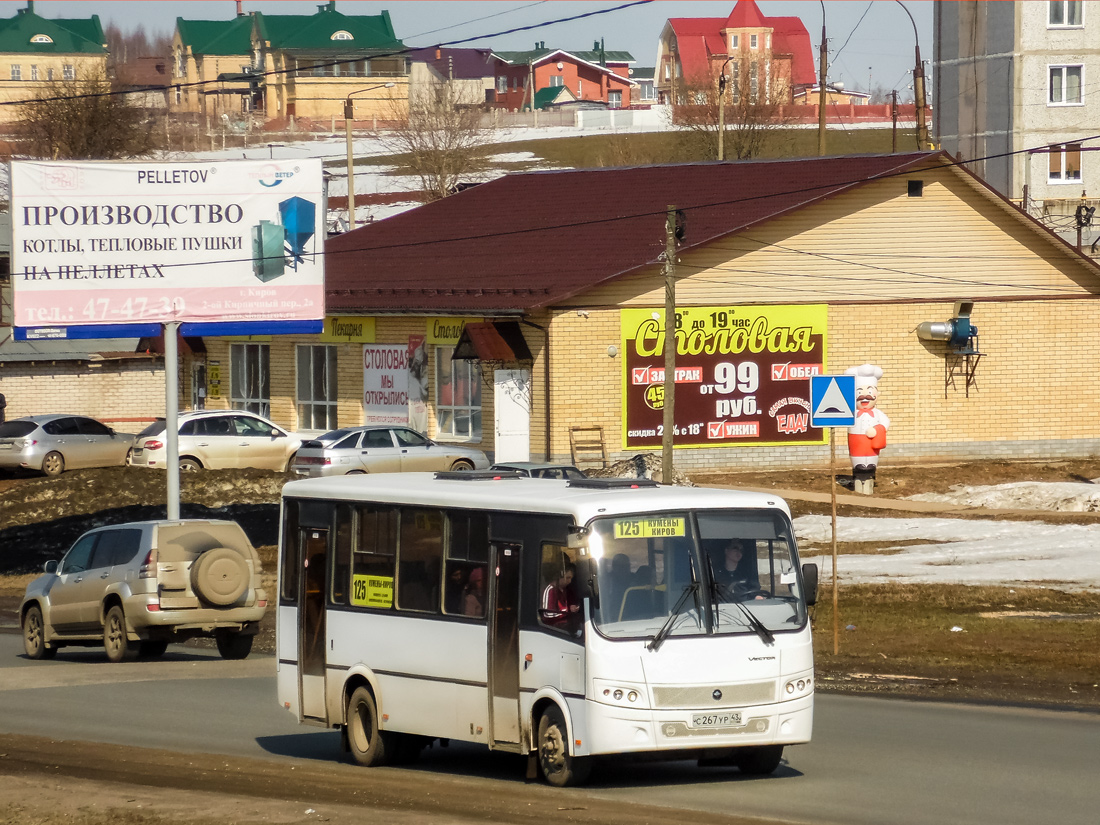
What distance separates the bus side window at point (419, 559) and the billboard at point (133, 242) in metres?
16.9

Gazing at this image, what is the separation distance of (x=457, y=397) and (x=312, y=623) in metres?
26.0

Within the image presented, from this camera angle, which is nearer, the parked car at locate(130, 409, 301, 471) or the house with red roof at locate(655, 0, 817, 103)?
the parked car at locate(130, 409, 301, 471)

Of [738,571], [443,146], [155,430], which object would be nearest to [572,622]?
[738,571]

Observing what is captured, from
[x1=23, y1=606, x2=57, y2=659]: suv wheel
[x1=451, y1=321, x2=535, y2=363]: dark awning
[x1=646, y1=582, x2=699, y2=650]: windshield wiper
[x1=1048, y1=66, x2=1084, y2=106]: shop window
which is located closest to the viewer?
[x1=646, y1=582, x2=699, y2=650]: windshield wiper

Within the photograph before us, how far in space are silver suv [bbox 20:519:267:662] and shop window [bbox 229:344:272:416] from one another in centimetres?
2385

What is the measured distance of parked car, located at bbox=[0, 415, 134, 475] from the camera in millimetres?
39781

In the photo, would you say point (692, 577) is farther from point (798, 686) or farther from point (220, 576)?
point (220, 576)

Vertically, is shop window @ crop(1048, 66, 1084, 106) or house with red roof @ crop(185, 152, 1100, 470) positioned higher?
shop window @ crop(1048, 66, 1084, 106)

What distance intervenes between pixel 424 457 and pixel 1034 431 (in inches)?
Answer: 610

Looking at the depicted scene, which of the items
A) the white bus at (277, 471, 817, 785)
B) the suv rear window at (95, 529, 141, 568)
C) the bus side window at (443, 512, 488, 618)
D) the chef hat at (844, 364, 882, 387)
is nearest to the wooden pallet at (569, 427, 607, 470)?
the chef hat at (844, 364, 882, 387)

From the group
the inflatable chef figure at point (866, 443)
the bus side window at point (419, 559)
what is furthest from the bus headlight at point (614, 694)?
the inflatable chef figure at point (866, 443)

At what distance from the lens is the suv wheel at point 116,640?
20.2m

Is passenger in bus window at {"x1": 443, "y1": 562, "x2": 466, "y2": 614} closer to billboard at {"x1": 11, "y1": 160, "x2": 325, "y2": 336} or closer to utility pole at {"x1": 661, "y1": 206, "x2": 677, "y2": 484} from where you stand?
billboard at {"x1": 11, "y1": 160, "x2": 325, "y2": 336}

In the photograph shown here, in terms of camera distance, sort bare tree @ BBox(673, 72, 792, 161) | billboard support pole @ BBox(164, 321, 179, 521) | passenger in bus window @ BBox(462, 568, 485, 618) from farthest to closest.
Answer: bare tree @ BBox(673, 72, 792, 161), billboard support pole @ BBox(164, 321, 179, 521), passenger in bus window @ BBox(462, 568, 485, 618)
